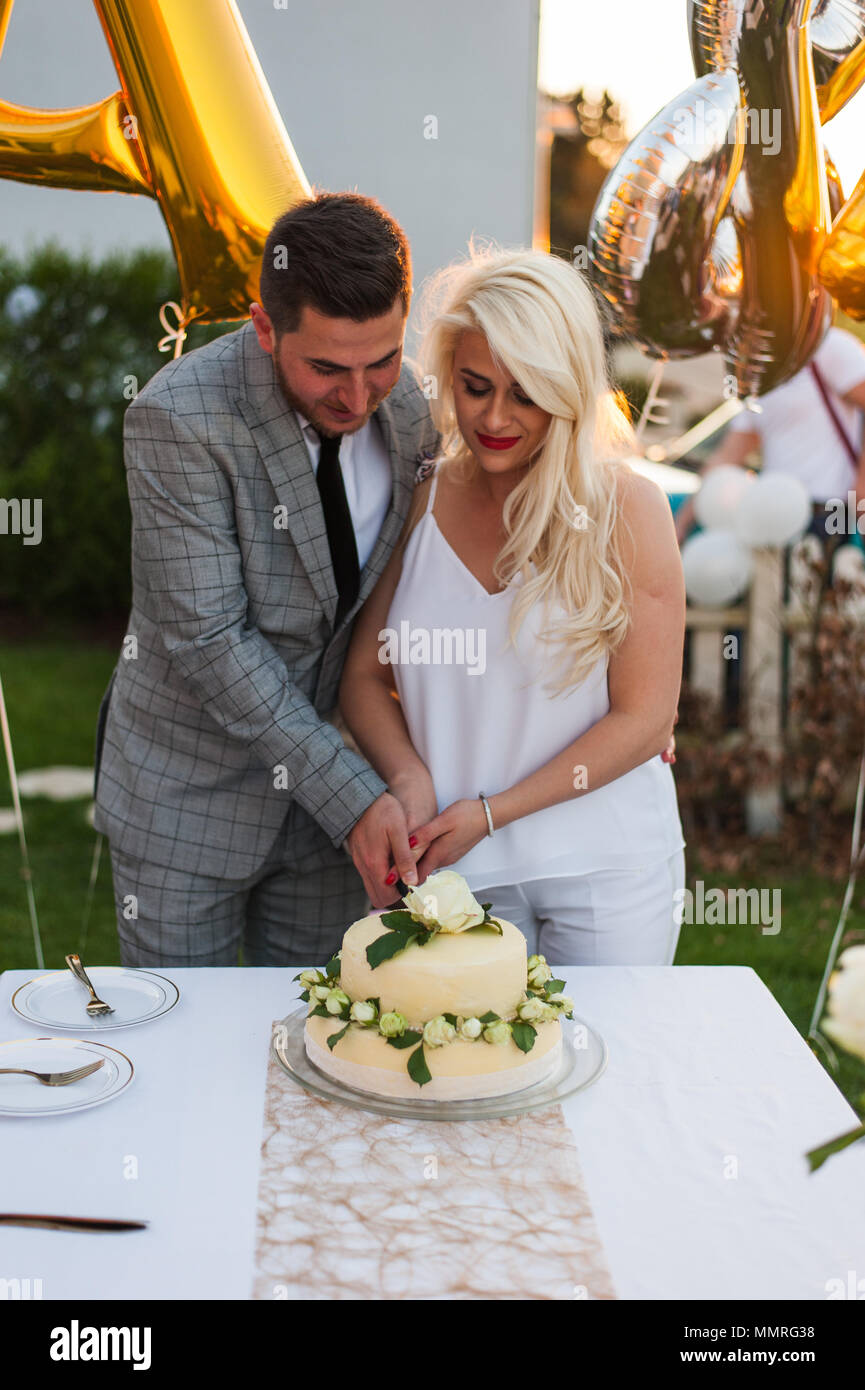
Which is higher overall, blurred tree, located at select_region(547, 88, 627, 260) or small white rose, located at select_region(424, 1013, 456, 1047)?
blurred tree, located at select_region(547, 88, 627, 260)

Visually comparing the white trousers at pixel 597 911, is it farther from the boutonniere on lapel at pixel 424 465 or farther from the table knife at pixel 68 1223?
the table knife at pixel 68 1223

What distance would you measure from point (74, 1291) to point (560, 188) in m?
5.49

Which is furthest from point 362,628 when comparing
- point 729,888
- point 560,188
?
point 560,188

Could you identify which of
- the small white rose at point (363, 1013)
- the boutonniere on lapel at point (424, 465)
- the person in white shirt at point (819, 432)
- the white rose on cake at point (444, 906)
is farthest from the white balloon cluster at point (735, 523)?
the small white rose at point (363, 1013)

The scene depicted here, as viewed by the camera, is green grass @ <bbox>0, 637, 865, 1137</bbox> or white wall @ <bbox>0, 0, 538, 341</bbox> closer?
white wall @ <bbox>0, 0, 538, 341</bbox>

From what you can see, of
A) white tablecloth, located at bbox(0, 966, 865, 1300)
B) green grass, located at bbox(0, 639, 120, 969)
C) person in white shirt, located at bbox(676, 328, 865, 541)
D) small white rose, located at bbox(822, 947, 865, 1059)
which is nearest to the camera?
small white rose, located at bbox(822, 947, 865, 1059)

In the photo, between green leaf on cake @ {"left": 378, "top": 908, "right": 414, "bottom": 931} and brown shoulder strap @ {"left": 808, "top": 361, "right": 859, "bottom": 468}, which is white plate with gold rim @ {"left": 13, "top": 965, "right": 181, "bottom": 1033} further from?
Result: brown shoulder strap @ {"left": 808, "top": 361, "right": 859, "bottom": 468}

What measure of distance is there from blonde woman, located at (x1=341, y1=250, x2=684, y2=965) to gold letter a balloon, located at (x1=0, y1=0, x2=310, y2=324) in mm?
504

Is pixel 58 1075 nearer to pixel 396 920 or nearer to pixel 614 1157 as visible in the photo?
pixel 396 920

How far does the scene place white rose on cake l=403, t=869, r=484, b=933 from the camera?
1514 millimetres

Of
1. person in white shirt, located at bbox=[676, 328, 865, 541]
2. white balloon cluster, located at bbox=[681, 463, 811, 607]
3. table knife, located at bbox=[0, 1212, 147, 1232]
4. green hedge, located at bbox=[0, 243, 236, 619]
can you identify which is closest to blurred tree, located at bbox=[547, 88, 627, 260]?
person in white shirt, located at bbox=[676, 328, 865, 541]

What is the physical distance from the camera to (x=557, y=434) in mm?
2025

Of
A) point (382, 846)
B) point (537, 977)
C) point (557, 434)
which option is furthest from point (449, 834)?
point (557, 434)

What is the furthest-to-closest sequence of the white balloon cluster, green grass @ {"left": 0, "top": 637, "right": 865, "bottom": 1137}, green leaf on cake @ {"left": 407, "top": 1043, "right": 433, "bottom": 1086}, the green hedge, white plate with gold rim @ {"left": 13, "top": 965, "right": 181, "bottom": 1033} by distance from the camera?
the green hedge < the white balloon cluster < green grass @ {"left": 0, "top": 637, "right": 865, "bottom": 1137} < white plate with gold rim @ {"left": 13, "top": 965, "right": 181, "bottom": 1033} < green leaf on cake @ {"left": 407, "top": 1043, "right": 433, "bottom": 1086}
